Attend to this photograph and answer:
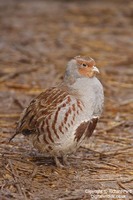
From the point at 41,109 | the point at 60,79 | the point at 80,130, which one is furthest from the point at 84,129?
the point at 60,79

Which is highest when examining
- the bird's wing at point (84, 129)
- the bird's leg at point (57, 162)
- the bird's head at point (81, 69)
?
the bird's head at point (81, 69)

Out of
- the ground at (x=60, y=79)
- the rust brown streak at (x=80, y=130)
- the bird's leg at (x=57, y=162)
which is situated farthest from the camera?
the bird's leg at (x=57, y=162)

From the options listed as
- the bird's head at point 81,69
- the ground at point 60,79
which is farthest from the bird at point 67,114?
the ground at point 60,79

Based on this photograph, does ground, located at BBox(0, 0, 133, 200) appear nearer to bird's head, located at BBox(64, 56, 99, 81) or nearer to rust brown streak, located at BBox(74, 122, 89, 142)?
Answer: rust brown streak, located at BBox(74, 122, 89, 142)

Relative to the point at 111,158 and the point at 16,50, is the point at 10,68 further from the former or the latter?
the point at 111,158

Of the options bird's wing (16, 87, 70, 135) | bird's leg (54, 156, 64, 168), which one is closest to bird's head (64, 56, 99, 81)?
bird's wing (16, 87, 70, 135)

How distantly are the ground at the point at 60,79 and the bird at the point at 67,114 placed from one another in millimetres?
205

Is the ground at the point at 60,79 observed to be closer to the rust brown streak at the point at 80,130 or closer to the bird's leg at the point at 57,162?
the bird's leg at the point at 57,162

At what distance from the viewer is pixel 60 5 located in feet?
35.5

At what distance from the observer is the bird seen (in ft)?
16.0

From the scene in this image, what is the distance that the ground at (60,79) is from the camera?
4.76 m

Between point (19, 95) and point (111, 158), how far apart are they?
69.8 inches

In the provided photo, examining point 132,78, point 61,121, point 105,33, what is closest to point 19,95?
point 132,78

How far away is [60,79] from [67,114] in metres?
2.52
